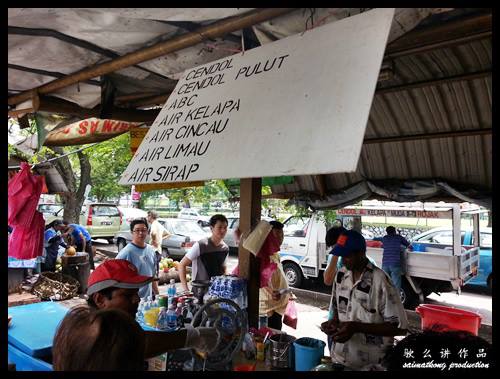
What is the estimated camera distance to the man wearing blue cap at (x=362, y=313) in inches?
95.0

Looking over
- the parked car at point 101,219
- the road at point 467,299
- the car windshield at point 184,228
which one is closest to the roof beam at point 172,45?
the road at point 467,299

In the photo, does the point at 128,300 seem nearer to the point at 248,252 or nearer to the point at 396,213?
the point at 248,252

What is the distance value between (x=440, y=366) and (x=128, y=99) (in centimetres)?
295

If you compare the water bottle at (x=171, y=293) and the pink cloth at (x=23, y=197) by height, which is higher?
the pink cloth at (x=23, y=197)

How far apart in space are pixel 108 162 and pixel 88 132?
1264 cm

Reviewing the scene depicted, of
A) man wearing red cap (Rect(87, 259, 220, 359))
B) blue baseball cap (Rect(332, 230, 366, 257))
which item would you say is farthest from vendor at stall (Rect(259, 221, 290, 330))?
man wearing red cap (Rect(87, 259, 220, 359))

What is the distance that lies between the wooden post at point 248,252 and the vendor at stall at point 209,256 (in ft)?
3.49

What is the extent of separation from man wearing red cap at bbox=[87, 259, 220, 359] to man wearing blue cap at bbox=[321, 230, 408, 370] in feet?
2.95

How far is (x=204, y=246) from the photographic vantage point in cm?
431

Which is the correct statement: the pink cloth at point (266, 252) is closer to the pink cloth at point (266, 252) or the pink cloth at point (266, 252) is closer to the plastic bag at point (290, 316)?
the pink cloth at point (266, 252)

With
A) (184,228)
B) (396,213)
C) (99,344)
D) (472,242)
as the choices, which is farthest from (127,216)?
(99,344)

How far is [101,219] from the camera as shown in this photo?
624 inches
